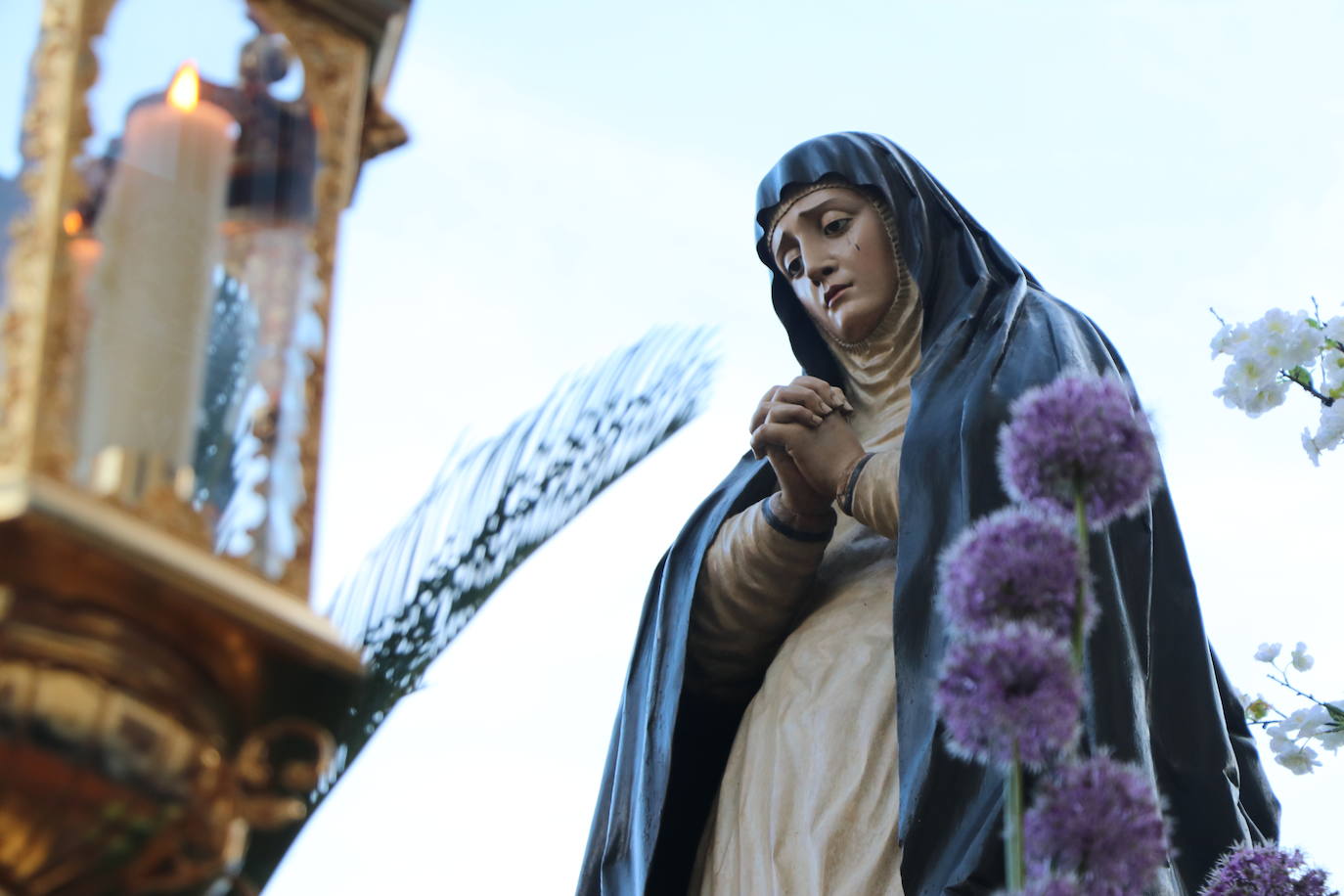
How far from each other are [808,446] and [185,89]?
8.07ft

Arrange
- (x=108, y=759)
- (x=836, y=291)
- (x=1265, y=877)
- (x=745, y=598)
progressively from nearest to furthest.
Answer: (x=108, y=759) < (x=1265, y=877) < (x=745, y=598) < (x=836, y=291)

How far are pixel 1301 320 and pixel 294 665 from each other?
3054 mm

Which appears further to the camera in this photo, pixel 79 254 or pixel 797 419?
pixel 797 419

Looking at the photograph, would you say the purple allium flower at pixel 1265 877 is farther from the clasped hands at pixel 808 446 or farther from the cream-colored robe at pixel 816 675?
the clasped hands at pixel 808 446

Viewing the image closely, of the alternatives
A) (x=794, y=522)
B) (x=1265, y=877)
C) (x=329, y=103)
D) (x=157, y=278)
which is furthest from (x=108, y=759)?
(x=794, y=522)

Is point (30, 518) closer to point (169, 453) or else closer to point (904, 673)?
point (169, 453)

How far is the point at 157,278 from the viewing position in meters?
1.81

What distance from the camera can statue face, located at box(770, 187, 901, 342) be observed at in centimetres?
463

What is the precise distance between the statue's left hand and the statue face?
1.34 ft

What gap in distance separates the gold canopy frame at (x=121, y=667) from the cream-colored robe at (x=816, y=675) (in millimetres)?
2229

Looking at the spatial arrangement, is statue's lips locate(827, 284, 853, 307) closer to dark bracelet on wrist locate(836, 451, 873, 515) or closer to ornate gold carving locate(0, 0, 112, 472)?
dark bracelet on wrist locate(836, 451, 873, 515)

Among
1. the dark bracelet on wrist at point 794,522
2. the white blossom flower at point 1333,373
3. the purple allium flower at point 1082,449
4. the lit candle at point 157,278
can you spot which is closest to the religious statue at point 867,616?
the dark bracelet on wrist at point 794,522

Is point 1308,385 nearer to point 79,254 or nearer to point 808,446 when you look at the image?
point 808,446

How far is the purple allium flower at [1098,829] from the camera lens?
6.33 ft
